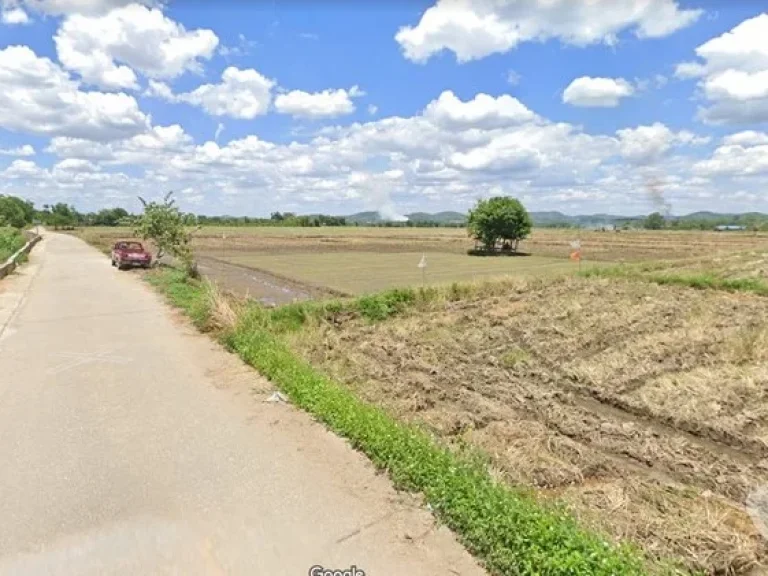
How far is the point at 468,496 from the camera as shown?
4.38 metres

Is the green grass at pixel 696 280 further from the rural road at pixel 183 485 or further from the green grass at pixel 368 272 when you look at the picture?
the rural road at pixel 183 485

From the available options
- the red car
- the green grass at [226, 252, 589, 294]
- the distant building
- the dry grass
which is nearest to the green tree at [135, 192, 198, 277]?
the red car

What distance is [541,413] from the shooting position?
7547 mm

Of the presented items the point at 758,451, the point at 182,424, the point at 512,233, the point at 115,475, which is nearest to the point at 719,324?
the point at 758,451

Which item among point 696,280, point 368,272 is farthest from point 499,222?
point 696,280

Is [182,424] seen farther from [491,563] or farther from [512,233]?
[512,233]

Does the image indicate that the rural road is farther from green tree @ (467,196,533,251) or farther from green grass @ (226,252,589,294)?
green tree @ (467,196,533,251)

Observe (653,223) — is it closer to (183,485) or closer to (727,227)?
(727,227)

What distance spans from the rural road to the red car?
19.3 metres

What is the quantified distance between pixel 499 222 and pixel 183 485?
187ft

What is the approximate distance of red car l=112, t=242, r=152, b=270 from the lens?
89.2ft

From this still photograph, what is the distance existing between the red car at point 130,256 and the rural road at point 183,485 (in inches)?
760

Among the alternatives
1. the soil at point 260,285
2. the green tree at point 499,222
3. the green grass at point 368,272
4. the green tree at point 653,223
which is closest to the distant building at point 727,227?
the green tree at point 653,223

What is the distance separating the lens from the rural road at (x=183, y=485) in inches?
153
